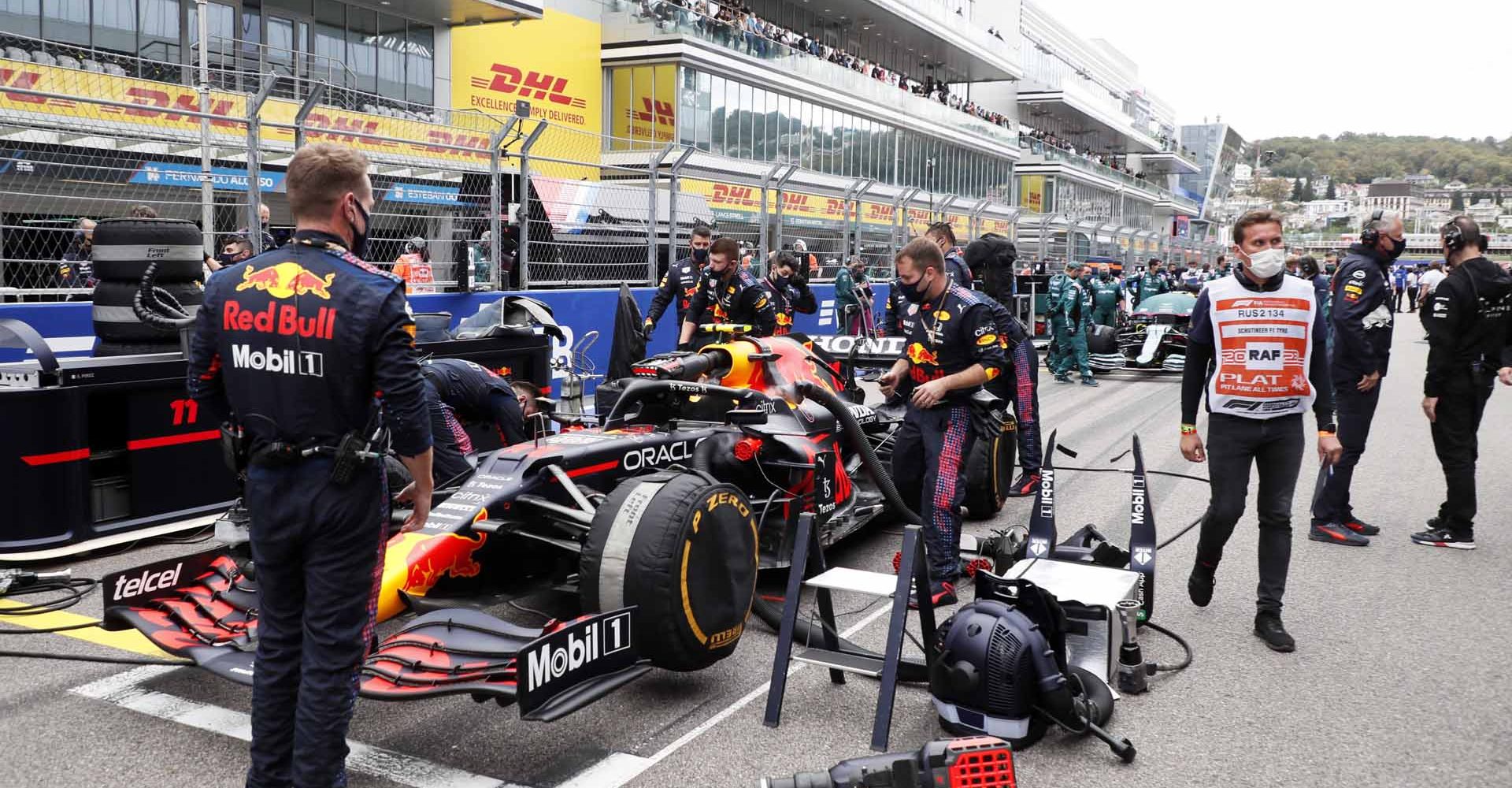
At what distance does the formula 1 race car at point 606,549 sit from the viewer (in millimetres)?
3723

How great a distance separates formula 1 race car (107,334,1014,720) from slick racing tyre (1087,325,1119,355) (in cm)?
1244

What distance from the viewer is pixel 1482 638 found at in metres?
5.17

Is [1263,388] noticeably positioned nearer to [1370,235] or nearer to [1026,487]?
[1370,235]

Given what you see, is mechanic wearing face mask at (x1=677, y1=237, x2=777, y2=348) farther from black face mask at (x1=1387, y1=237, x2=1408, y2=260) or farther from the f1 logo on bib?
the f1 logo on bib

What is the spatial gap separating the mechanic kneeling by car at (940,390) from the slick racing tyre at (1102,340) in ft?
40.4

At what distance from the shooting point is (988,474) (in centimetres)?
740

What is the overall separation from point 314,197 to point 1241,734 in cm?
361

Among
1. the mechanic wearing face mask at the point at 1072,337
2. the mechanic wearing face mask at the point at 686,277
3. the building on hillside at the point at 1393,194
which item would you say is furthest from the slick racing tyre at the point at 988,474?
the building on hillside at the point at 1393,194

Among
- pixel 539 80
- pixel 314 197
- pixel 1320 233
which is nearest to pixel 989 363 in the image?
pixel 314 197

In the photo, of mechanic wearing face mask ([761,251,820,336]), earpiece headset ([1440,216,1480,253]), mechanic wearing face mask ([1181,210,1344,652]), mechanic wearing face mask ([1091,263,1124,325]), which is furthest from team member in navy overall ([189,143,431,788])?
mechanic wearing face mask ([1091,263,1124,325])

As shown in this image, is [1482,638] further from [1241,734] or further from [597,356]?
[597,356]

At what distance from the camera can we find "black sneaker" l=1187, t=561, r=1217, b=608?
5.44 metres

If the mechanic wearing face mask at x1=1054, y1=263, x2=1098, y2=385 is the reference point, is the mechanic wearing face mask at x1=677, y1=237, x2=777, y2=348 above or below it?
above

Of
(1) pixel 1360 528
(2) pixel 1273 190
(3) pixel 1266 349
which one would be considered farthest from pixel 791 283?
(2) pixel 1273 190
